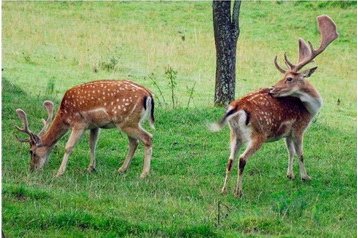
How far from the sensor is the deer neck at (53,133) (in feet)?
32.2

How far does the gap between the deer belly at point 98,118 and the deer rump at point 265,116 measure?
1406 mm

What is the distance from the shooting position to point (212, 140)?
456 inches

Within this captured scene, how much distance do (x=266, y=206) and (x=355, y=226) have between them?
94 centimetres

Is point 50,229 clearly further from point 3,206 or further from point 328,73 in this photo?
point 328,73

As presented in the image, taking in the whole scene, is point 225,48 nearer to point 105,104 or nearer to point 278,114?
point 105,104

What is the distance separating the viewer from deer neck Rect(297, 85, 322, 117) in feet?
31.4

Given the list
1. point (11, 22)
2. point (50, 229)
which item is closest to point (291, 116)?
point (50, 229)

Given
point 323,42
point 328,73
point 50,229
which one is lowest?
point 328,73

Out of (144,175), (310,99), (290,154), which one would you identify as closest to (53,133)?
(144,175)

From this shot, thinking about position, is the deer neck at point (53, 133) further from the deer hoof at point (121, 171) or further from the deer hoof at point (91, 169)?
the deer hoof at point (121, 171)

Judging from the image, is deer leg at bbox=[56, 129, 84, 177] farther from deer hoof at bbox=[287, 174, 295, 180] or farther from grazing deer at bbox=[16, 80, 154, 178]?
deer hoof at bbox=[287, 174, 295, 180]

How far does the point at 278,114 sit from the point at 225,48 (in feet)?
16.3

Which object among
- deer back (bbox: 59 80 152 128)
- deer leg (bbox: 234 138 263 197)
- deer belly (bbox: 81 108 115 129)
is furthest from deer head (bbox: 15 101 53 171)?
deer leg (bbox: 234 138 263 197)

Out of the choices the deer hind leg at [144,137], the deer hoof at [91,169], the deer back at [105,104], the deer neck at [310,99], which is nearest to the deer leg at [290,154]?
the deer neck at [310,99]
